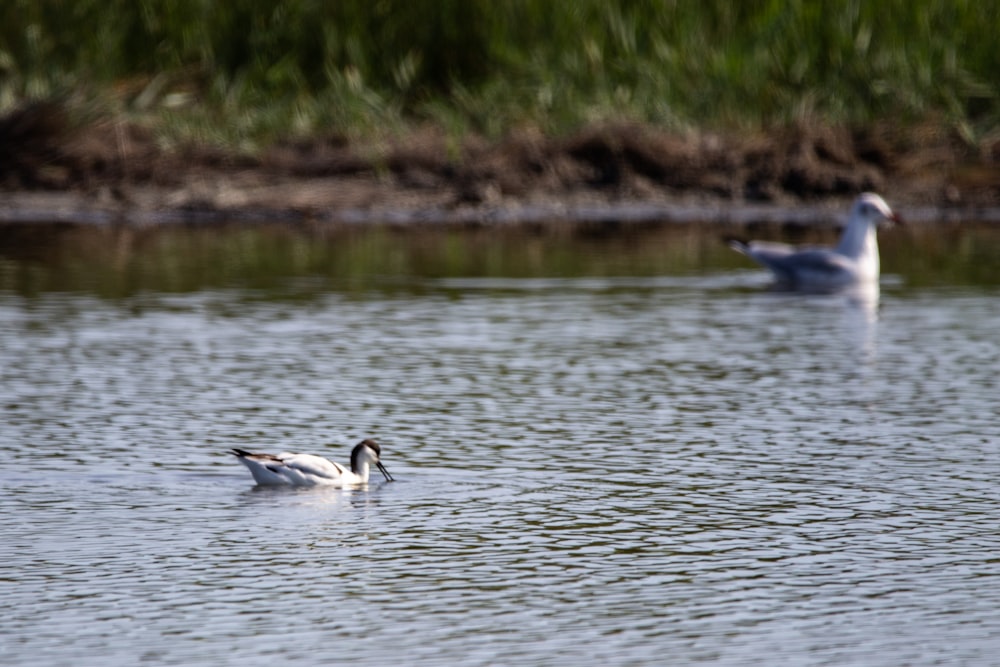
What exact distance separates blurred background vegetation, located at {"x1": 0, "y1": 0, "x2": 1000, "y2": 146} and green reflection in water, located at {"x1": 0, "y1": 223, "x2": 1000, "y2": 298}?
73.8 inches

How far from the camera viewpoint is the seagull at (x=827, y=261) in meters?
17.5

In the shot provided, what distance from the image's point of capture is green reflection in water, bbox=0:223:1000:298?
56.6 ft

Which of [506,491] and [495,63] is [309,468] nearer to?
[506,491]

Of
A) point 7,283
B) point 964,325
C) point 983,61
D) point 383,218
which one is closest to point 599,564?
point 964,325

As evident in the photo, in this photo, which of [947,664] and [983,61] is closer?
[947,664]

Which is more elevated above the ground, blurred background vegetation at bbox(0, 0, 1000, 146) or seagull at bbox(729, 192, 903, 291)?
blurred background vegetation at bbox(0, 0, 1000, 146)

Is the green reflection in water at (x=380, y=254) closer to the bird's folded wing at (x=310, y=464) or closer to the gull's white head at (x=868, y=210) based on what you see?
the gull's white head at (x=868, y=210)

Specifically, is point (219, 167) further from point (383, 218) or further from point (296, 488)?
point (296, 488)

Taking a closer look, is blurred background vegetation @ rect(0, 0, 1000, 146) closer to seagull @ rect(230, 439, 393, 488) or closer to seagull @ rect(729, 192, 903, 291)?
seagull @ rect(729, 192, 903, 291)

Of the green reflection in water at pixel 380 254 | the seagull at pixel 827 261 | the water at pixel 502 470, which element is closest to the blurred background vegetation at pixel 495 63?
the green reflection in water at pixel 380 254

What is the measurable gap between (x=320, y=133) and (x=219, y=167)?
123 centimetres

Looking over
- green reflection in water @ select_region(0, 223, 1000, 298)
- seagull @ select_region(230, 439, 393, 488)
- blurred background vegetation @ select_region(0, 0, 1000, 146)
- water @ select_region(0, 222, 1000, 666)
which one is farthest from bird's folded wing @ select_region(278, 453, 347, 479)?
blurred background vegetation @ select_region(0, 0, 1000, 146)

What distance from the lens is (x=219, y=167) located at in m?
23.6

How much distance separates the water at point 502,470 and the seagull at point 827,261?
32 centimetres
